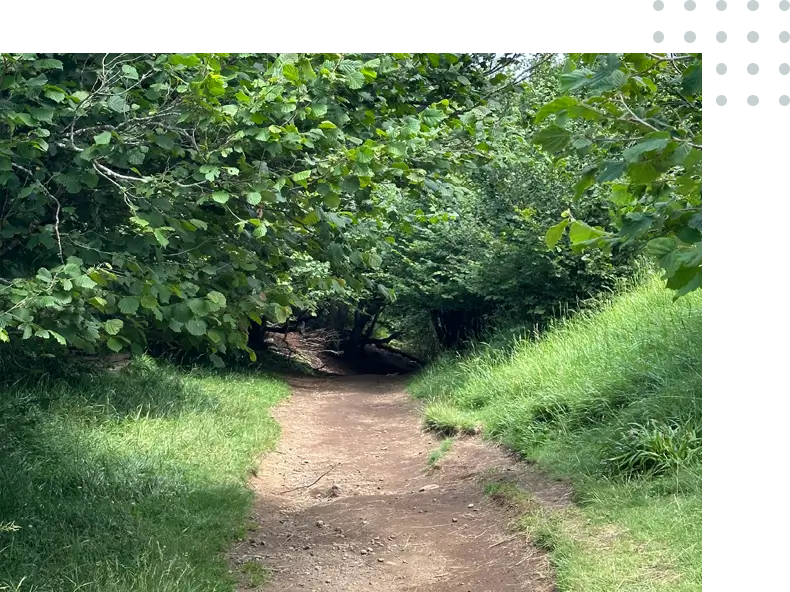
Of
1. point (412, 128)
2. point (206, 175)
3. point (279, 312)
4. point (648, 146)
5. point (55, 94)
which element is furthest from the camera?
point (279, 312)

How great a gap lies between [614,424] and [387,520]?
2.22 meters

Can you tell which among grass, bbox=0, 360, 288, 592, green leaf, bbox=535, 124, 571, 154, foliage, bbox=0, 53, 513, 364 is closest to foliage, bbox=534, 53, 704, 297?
green leaf, bbox=535, 124, 571, 154

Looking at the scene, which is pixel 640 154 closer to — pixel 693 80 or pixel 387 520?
pixel 693 80

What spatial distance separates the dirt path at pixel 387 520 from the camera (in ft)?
18.0

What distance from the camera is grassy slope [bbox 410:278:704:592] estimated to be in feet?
15.5

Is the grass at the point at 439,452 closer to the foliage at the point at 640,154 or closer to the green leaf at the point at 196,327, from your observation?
the green leaf at the point at 196,327

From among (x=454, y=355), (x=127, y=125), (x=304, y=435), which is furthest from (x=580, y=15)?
(x=454, y=355)

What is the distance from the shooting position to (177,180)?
4898mm

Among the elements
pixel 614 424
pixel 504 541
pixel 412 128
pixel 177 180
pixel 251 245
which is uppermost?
pixel 412 128

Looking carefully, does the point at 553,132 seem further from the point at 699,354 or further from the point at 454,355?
the point at 454,355

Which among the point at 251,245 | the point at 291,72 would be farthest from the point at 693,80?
the point at 251,245

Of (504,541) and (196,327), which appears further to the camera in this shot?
(504,541)

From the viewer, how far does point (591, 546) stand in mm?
5062

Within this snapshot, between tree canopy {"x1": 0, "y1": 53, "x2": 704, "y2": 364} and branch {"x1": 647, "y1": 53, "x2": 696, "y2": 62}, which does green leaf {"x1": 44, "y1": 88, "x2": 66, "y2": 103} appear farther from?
branch {"x1": 647, "y1": 53, "x2": 696, "y2": 62}
